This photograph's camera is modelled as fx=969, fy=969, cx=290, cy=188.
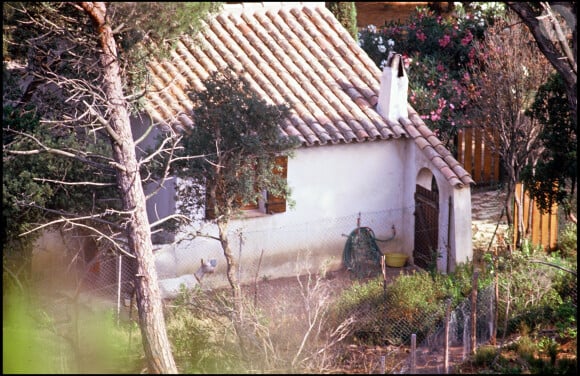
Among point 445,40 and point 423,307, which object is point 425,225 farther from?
point 445,40

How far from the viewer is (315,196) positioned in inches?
668

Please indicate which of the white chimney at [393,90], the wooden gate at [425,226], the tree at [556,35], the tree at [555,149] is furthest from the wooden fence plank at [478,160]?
the tree at [556,35]

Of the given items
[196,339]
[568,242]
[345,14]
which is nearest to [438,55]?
[345,14]

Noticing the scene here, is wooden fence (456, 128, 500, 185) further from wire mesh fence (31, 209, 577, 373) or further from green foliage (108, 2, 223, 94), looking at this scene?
green foliage (108, 2, 223, 94)

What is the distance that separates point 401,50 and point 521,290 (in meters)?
8.66

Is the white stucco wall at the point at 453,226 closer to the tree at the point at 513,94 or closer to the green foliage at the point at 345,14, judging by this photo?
the tree at the point at 513,94

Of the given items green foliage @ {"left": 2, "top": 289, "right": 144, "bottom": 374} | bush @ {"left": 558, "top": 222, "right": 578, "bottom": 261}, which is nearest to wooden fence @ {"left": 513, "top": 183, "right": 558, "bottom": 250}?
bush @ {"left": 558, "top": 222, "right": 578, "bottom": 261}

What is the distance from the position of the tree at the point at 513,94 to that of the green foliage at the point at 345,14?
12.4 ft

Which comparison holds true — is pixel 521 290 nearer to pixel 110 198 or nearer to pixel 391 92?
pixel 391 92

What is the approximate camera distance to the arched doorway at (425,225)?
669 inches

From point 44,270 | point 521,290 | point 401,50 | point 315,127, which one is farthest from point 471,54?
point 44,270

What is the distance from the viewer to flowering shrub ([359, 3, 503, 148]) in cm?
1995

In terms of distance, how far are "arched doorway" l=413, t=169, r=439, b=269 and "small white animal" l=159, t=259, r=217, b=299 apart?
388 centimetres

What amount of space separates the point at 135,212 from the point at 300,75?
21.8 feet
